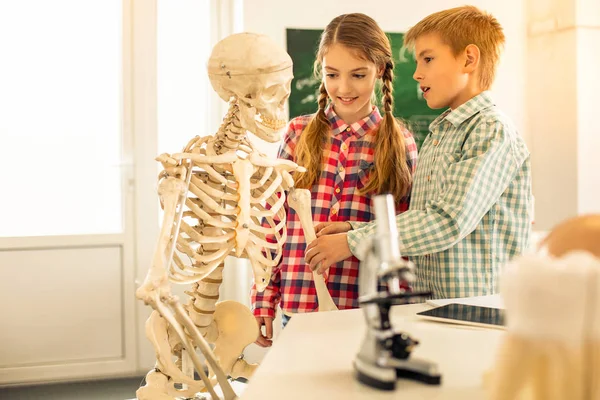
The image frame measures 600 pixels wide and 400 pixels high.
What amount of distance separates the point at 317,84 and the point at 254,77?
8.52 ft

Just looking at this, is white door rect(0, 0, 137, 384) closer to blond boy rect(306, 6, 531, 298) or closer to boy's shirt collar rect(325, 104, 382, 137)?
boy's shirt collar rect(325, 104, 382, 137)

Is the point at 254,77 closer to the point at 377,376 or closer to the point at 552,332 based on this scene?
the point at 377,376

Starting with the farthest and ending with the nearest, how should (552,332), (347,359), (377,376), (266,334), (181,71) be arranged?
(181,71) → (266,334) → (347,359) → (377,376) → (552,332)

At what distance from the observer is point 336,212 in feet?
6.27

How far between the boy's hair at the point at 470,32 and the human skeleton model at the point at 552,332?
1.21 metres

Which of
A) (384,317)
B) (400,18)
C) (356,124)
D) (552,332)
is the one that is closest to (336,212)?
(356,124)

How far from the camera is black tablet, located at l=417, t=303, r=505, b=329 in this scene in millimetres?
1169

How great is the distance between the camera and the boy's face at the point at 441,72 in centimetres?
179

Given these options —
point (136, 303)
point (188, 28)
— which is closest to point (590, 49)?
point (188, 28)

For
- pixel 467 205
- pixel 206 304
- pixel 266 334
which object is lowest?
pixel 266 334

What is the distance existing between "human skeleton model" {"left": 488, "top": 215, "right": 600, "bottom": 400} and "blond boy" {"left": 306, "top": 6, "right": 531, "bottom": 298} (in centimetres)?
92

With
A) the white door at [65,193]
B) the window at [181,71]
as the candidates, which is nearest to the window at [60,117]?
the white door at [65,193]

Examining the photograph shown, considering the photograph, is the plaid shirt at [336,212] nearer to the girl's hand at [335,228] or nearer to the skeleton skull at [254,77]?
the girl's hand at [335,228]

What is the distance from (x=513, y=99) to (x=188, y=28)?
2.05 meters
